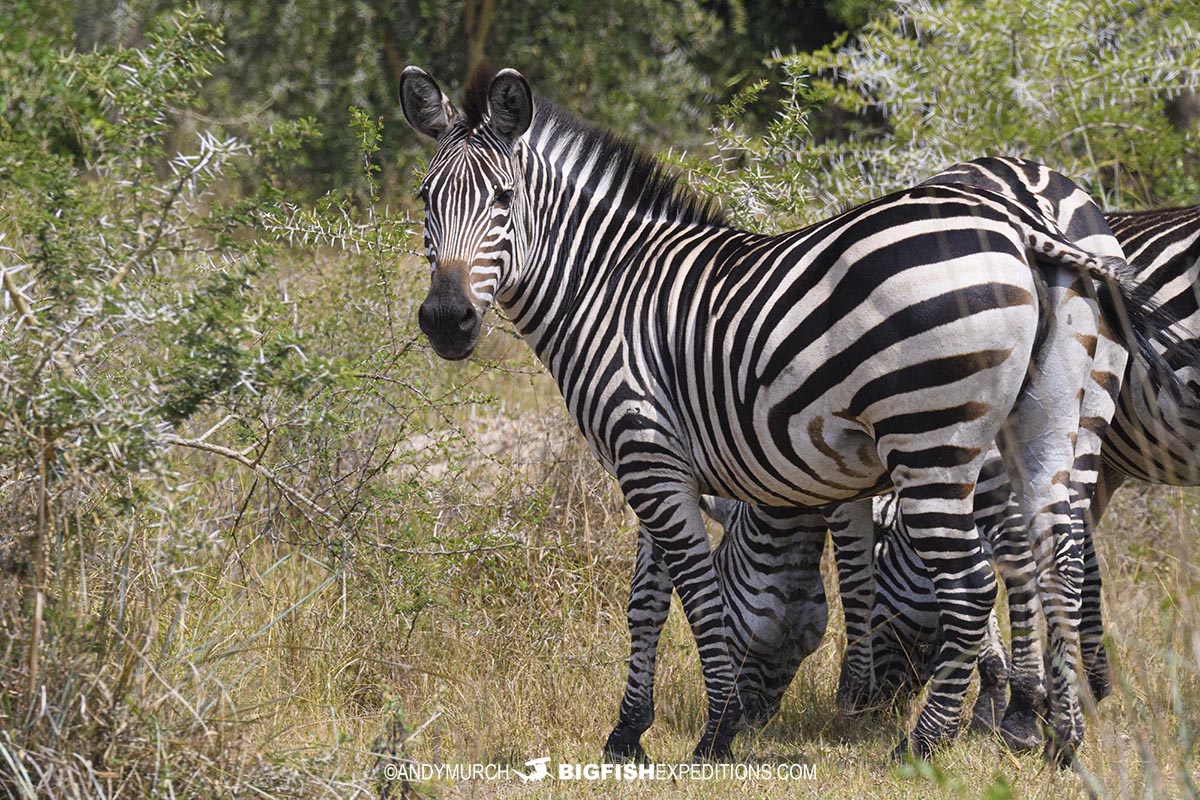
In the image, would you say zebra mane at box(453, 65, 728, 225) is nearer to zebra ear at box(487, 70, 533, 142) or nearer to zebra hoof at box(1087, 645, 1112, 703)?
zebra ear at box(487, 70, 533, 142)

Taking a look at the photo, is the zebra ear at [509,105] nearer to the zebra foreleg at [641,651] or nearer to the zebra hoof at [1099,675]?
the zebra foreleg at [641,651]

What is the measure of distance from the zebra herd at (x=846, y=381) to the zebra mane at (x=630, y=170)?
1 centimetres

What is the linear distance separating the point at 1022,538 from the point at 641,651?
1599 millimetres

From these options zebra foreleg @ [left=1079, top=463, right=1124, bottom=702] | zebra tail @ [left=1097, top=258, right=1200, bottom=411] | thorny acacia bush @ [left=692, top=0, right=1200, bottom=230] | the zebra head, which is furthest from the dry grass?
thorny acacia bush @ [left=692, top=0, right=1200, bottom=230]

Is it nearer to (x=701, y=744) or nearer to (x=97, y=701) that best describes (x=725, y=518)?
(x=701, y=744)

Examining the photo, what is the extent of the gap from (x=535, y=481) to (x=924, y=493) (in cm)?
304

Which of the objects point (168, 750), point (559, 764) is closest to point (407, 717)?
point (559, 764)

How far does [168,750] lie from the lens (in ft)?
11.5

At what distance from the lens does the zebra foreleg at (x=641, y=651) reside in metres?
5.13

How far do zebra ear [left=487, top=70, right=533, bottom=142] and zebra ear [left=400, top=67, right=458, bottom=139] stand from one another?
0.25 meters

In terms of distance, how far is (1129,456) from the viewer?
18.1 feet

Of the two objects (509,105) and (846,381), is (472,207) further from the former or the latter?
(846,381)

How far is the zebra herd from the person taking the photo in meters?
4.14

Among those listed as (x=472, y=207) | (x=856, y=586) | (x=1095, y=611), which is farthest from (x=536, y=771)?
(x=1095, y=611)
